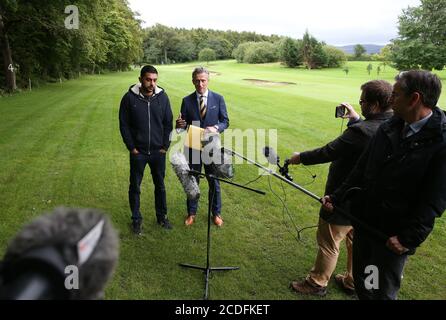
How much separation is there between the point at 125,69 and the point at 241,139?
65.7 m

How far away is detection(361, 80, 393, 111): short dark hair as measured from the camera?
3.42 meters

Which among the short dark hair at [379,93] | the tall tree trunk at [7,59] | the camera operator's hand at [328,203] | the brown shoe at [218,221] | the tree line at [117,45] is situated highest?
the tree line at [117,45]

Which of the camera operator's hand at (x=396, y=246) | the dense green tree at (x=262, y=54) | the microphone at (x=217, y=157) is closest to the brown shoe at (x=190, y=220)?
the microphone at (x=217, y=157)

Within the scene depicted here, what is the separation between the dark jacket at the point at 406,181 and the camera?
2527mm

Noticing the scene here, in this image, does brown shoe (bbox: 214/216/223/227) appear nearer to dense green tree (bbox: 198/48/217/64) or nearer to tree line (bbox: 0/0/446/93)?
tree line (bbox: 0/0/446/93)

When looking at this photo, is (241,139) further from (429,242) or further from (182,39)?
(182,39)

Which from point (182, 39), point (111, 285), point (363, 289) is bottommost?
point (111, 285)

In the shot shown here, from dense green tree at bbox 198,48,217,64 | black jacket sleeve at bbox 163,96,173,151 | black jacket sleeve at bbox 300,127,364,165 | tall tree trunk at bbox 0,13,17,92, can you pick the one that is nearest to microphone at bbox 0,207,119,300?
black jacket sleeve at bbox 300,127,364,165

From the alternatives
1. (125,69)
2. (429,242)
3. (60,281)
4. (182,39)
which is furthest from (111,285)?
(182,39)

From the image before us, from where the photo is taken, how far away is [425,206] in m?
2.60

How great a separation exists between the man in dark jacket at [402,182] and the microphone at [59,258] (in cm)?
243

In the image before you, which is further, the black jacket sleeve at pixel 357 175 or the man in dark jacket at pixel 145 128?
Answer: the man in dark jacket at pixel 145 128

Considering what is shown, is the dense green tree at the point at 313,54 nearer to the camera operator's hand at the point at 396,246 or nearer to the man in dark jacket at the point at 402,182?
the man in dark jacket at the point at 402,182

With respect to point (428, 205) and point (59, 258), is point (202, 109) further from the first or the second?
point (59, 258)
